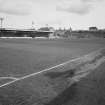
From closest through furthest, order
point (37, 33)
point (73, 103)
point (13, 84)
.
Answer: point (73, 103), point (13, 84), point (37, 33)

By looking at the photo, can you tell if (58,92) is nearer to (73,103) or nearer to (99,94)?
(73,103)

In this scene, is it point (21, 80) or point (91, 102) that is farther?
point (21, 80)

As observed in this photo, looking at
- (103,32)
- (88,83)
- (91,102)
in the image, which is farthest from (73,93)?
(103,32)

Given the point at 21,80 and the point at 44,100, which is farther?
the point at 21,80

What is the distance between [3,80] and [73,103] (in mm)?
4571

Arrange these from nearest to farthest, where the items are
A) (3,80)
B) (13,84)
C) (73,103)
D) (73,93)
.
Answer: (73,103), (73,93), (13,84), (3,80)

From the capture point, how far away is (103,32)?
128500 mm

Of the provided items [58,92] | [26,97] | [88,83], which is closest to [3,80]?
[26,97]

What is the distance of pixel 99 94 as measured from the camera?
21.8 ft

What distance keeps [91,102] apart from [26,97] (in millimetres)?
2566

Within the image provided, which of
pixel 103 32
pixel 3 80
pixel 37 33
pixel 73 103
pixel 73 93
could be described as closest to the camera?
pixel 73 103

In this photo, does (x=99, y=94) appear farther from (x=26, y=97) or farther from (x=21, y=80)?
(x=21, y=80)

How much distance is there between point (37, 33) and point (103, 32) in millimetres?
→ 57150

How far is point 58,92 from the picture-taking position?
687cm
